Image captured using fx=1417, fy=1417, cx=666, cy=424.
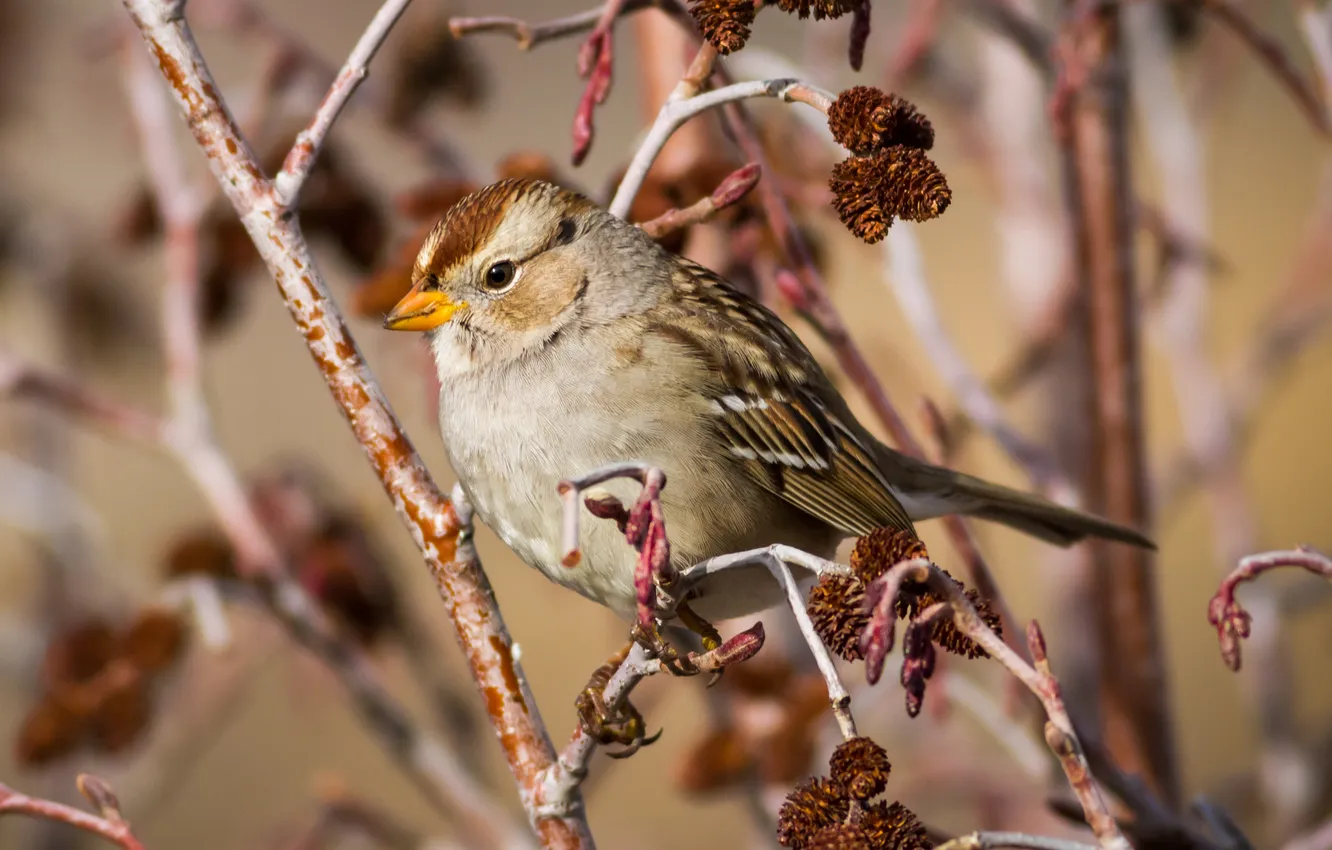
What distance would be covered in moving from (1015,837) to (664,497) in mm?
980

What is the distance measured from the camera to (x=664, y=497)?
7.07 ft

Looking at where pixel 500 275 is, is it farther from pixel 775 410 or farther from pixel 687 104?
pixel 687 104

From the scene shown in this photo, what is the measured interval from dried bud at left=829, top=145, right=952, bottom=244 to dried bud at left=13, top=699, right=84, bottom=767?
5.47 feet

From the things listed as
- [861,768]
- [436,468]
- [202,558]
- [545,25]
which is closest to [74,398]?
[202,558]

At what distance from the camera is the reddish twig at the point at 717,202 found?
1875 mm

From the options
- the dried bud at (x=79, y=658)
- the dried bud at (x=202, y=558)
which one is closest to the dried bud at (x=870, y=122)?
the dried bud at (x=202, y=558)

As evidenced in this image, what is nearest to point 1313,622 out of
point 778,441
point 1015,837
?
point 778,441

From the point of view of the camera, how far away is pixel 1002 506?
2.67m

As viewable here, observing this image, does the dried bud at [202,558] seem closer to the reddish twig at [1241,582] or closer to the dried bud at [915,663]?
the dried bud at [915,663]

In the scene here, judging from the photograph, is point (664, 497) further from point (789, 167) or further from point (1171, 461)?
point (1171, 461)

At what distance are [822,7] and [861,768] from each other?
2.71 ft

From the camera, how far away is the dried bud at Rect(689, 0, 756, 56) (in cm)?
156

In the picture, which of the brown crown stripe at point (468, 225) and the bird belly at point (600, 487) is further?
the brown crown stripe at point (468, 225)

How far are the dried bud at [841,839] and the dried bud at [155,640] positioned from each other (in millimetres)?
1546
